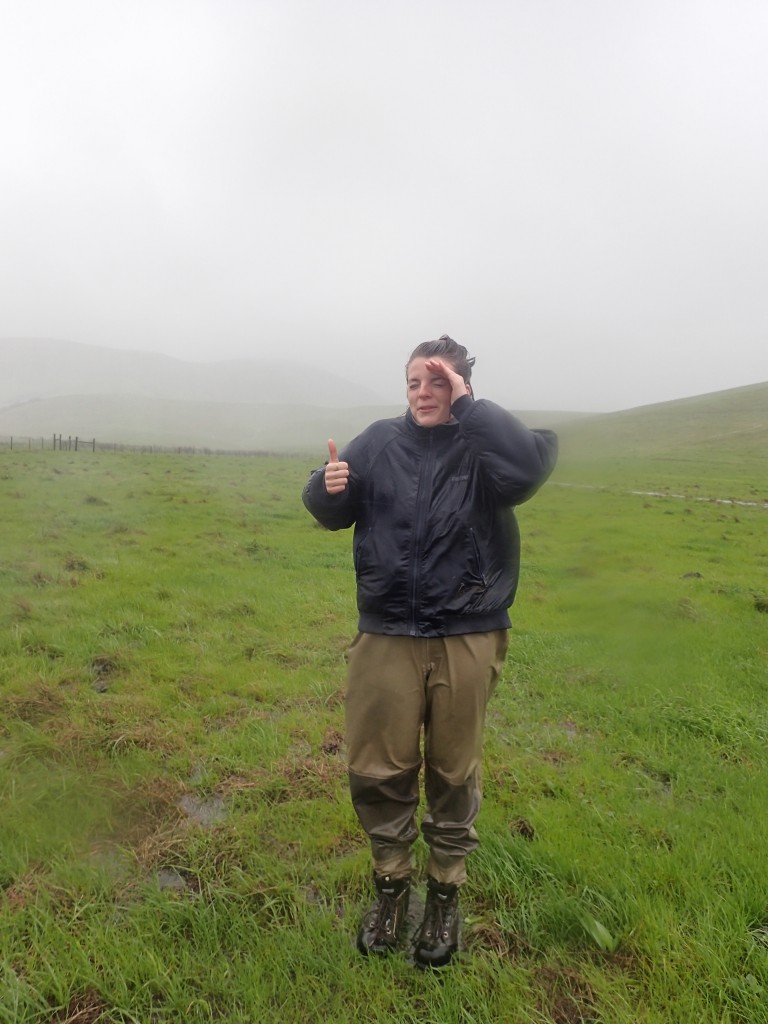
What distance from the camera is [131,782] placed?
4297 mm

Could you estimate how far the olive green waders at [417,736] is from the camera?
2840 millimetres

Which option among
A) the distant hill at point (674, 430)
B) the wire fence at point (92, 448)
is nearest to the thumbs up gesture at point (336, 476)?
the distant hill at point (674, 430)

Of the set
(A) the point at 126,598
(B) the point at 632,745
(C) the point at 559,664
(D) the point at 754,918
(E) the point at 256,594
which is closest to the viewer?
(D) the point at 754,918

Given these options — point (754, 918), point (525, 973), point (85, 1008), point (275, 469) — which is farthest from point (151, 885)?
point (275, 469)

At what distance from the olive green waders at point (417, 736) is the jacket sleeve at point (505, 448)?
82 centimetres

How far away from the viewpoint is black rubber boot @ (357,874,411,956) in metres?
2.93

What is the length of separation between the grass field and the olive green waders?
22.1 inches

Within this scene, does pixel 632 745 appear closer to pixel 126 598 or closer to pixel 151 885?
pixel 151 885

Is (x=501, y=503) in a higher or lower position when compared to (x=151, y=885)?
higher

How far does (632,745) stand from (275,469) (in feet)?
108

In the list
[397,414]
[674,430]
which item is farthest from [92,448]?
[397,414]

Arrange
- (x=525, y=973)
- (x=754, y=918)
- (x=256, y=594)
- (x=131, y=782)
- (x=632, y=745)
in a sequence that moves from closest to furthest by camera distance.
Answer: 1. (x=525, y=973)
2. (x=754, y=918)
3. (x=131, y=782)
4. (x=632, y=745)
5. (x=256, y=594)

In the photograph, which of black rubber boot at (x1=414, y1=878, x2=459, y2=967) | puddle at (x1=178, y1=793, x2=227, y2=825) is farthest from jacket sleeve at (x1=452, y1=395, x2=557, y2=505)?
puddle at (x1=178, y1=793, x2=227, y2=825)

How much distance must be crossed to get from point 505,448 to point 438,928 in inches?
100
